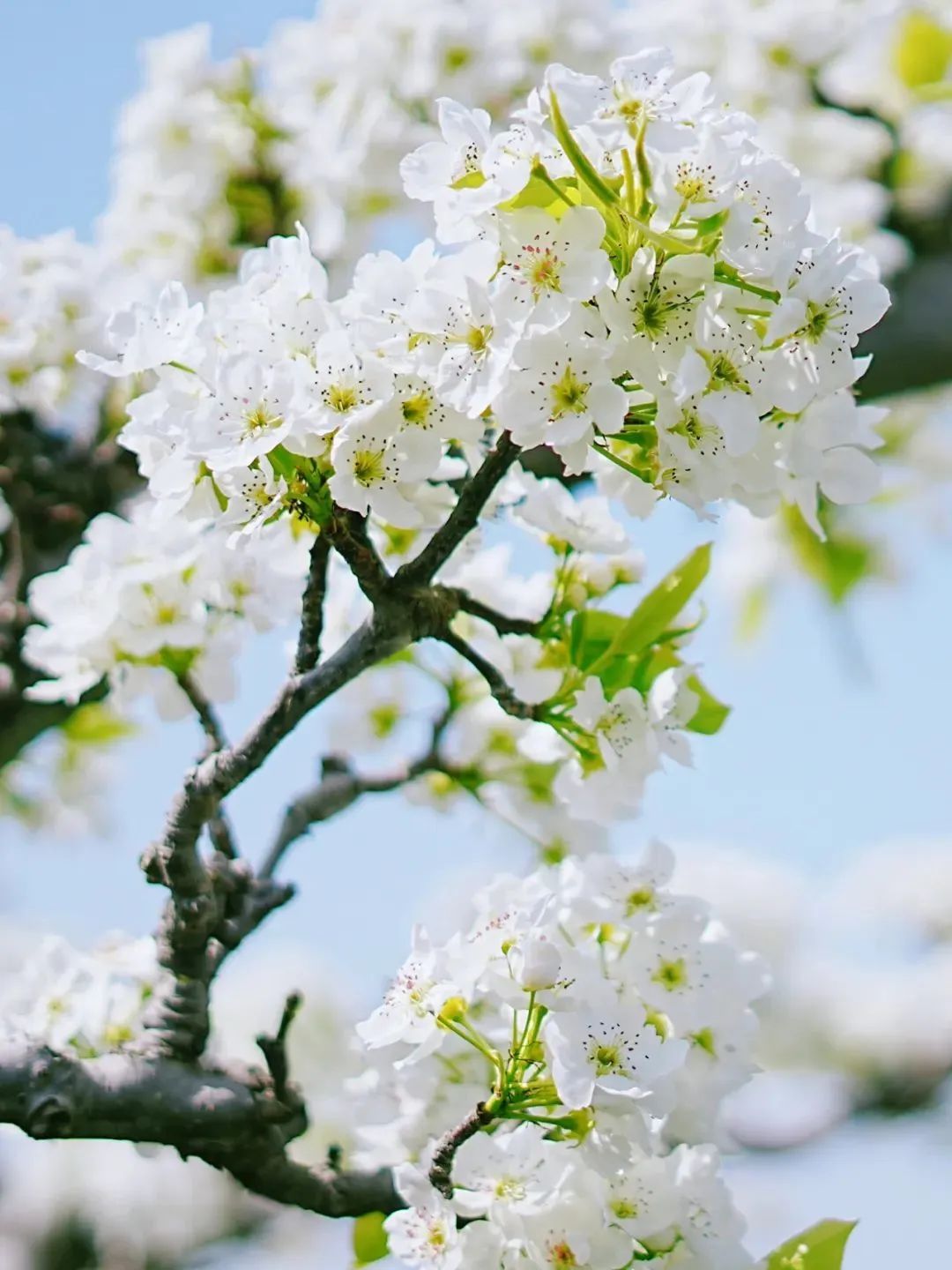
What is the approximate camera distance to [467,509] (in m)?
0.86

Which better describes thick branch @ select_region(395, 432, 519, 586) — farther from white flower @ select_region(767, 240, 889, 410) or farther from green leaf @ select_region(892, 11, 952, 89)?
green leaf @ select_region(892, 11, 952, 89)

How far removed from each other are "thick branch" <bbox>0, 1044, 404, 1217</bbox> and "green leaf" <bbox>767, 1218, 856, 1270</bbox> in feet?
1.03

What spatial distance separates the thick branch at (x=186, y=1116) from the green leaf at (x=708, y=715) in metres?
0.45

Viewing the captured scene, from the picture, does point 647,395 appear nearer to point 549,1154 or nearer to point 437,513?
point 437,513

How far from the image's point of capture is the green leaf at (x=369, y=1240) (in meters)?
1.14

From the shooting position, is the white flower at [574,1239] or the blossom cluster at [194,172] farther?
the blossom cluster at [194,172]

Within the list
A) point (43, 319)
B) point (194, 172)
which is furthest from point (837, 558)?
point (43, 319)

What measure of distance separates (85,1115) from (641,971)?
1.43 feet

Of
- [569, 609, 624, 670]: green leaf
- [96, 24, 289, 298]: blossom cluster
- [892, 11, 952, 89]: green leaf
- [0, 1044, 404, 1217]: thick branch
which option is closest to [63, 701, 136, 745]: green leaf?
[96, 24, 289, 298]: blossom cluster

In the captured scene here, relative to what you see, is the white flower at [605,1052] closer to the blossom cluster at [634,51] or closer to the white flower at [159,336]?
the white flower at [159,336]

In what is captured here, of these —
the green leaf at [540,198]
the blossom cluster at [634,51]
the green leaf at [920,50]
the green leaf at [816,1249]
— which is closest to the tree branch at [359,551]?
the green leaf at [540,198]

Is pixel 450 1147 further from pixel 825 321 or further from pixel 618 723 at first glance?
pixel 825 321

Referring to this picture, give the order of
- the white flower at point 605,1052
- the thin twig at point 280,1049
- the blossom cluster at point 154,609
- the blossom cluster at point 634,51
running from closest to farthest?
1. the white flower at point 605,1052
2. the thin twig at point 280,1049
3. the blossom cluster at point 154,609
4. the blossom cluster at point 634,51

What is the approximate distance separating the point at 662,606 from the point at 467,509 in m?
0.27
